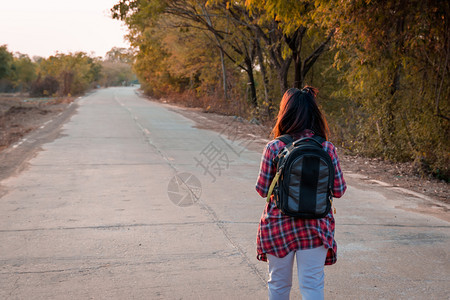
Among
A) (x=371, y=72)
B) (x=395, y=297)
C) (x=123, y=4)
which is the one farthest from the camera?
(x=123, y=4)

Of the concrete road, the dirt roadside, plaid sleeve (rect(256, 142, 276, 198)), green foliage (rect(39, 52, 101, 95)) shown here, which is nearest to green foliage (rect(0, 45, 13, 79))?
green foliage (rect(39, 52, 101, 95))

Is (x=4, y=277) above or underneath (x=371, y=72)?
underneath

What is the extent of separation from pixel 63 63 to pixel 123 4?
2040 inches

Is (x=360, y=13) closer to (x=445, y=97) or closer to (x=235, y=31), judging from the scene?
(x=445, y=97)

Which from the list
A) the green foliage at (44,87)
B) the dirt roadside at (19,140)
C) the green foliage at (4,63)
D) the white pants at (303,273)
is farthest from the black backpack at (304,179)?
the green foliage at (4,63)

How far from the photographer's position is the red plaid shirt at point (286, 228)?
9.34 feet

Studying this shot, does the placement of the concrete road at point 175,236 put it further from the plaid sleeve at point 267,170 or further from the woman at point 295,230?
the plaid sleeve at point 267,170

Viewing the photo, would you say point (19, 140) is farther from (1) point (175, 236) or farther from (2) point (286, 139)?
(2) point (286, 139)

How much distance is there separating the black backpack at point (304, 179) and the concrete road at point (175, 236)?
5.16 ft

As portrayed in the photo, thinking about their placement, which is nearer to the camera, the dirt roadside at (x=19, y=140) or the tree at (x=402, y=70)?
the tree at (x=402, y=70)

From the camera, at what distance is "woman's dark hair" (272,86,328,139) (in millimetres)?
2902

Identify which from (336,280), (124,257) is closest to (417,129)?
(336,280)

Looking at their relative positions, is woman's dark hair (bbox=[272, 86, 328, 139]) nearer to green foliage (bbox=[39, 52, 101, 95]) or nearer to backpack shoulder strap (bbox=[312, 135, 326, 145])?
backpack shoulder strap (bbox=[312, 135, 326, 145])

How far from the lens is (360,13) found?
9.46 metres
